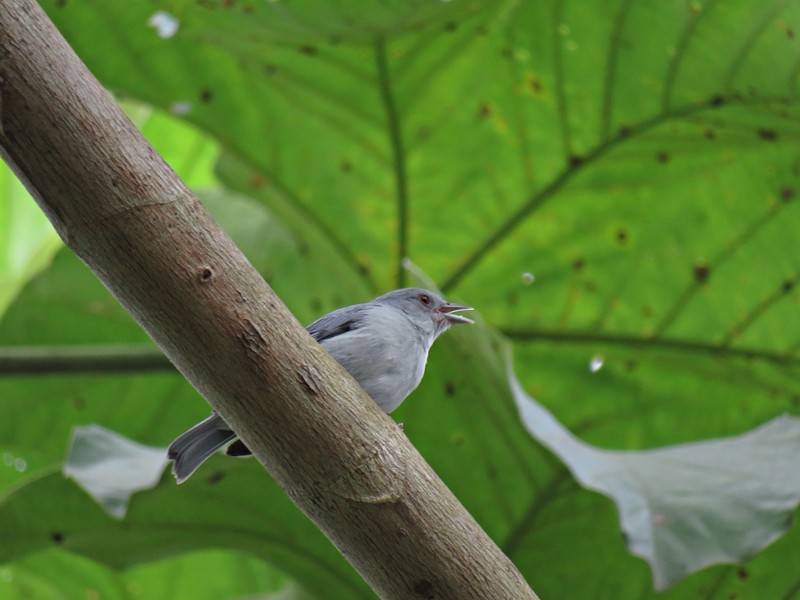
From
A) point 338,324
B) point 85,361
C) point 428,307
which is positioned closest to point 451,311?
point 428,307

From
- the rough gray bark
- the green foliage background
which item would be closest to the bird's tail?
the green foliage background

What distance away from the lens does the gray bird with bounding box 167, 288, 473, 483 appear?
1965mm

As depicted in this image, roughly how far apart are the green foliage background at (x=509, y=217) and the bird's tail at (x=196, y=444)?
411 millimetres

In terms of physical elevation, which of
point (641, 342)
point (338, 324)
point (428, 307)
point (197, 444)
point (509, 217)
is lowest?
point (641, 342)

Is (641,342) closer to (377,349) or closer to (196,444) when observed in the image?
(377,349)

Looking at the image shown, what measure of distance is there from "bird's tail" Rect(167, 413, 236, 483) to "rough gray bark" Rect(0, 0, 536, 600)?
0.57m

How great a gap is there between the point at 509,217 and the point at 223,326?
169 centimetres

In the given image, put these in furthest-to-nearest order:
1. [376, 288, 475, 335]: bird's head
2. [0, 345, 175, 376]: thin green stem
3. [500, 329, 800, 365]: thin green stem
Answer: [0, 345, 175, 376]: thin green stem
[500, 329, 800, 365]: thin green stem
[376, 288, 475, 335]: bird's head

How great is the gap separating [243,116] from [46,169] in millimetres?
1647

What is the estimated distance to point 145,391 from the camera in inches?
128

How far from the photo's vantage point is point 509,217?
9.57ft

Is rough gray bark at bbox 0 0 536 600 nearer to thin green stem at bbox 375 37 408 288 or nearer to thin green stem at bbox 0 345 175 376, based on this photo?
thin green stem at bbox 375 37 408 288

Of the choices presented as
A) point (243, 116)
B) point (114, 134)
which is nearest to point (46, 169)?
point (114, 134)

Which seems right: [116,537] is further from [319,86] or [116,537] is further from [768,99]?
[768,99]
